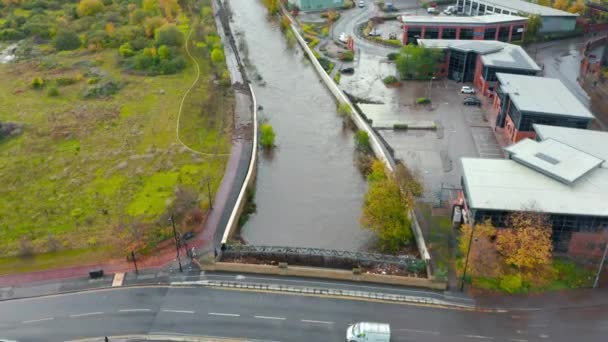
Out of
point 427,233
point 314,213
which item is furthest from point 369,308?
point 314,213

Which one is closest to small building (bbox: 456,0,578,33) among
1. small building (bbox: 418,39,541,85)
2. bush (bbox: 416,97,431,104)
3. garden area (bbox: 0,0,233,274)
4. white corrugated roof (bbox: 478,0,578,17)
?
white corrugated roof (bbox: 478,0,578,17)

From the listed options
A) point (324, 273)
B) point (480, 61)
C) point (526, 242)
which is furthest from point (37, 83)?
point (526, 242)

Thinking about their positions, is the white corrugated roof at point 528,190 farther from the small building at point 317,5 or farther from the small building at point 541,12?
the small building at point 317,5

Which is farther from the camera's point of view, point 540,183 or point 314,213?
point 314,213

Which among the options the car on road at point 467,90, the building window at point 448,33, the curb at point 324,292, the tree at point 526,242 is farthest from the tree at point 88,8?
the tree at point 526,242

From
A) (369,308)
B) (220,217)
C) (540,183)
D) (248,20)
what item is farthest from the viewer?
(248,20)

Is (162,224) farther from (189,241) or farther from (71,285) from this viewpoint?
(71,285)
